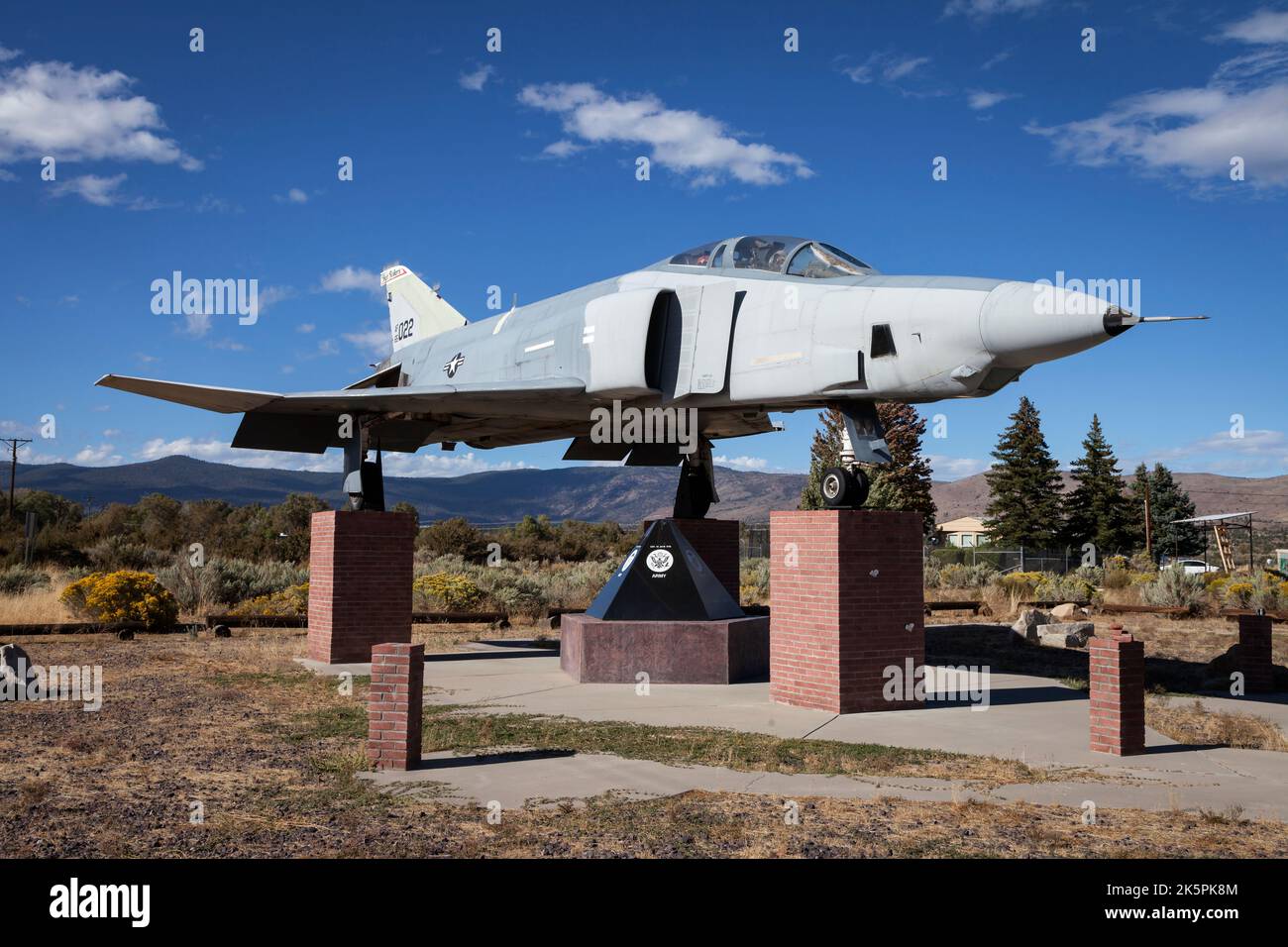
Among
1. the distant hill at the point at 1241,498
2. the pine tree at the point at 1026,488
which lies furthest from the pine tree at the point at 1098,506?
the distant hill at the point at 1241,498

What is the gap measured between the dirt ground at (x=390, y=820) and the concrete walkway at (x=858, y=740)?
402 millimetres

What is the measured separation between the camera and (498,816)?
599 centimetres

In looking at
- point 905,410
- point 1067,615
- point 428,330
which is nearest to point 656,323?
point 428,330

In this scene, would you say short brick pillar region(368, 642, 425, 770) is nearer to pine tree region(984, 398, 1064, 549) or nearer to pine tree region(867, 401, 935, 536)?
pine tree region(867, 401, 935, 536)

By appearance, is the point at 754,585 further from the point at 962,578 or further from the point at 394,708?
the point at 394,708

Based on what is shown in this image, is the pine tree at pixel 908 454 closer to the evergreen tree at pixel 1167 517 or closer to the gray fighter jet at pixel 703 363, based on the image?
the evergreen tree at pixel 1167 517

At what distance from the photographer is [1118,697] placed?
8.24 metres

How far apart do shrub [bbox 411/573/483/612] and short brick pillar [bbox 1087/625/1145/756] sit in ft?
53.9

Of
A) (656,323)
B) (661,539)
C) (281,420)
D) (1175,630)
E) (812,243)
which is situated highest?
(812,243)

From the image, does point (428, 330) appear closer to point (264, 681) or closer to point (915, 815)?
point (264, 681)

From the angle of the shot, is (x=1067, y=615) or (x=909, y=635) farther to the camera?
(x=1067, y=615)

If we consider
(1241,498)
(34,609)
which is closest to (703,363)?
(34,609)

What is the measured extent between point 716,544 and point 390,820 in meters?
10.1
